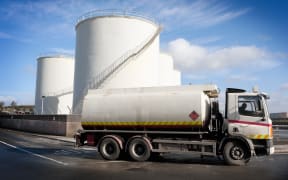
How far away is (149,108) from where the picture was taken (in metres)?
13.1

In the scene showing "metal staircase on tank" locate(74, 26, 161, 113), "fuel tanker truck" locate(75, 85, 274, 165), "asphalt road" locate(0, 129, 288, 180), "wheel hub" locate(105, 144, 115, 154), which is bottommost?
"asphalt road" locate(0, 129, 288, 180)

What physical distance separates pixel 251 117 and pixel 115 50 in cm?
1655

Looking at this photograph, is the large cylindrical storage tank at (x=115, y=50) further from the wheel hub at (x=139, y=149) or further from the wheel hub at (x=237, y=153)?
the wheel hub at (x=237, y=153)

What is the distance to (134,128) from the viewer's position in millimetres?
13445

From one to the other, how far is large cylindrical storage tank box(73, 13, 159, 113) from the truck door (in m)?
14.9

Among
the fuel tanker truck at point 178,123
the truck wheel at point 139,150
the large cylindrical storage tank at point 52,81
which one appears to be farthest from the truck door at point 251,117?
the large cylindrical storage tank at point 52,81

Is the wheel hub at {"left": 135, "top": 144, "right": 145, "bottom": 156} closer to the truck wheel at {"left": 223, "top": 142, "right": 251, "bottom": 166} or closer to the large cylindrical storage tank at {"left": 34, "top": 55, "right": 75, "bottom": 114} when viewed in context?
the truck wheel at {"left": 223, "top": 142, "right": 251, "bottom": 166}

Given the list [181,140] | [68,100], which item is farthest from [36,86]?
[181,140]

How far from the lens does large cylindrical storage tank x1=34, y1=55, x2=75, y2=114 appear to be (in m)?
40.0

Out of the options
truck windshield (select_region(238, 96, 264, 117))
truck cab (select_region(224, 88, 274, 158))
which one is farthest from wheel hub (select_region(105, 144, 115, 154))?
truck windshield (select_region(238, 96, 264, 117))

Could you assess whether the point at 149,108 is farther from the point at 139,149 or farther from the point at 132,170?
the point at 132,170

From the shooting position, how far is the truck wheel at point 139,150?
506 inches

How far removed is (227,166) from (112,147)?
503 centimetres

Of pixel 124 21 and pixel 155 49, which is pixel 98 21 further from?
pixel 155 49
